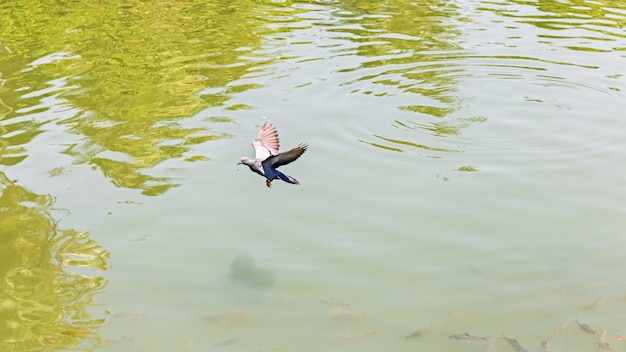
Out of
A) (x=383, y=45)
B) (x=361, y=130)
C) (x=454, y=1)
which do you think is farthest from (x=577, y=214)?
(x=454, y=1)

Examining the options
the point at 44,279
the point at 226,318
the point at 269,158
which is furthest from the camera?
the point at 44,279

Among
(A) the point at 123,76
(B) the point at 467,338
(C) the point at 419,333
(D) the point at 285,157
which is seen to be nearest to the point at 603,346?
(B) the point at 467,338

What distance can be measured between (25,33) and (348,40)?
651cm

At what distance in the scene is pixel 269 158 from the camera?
24.2 feet

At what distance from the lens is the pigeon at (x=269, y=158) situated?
23.1 feet

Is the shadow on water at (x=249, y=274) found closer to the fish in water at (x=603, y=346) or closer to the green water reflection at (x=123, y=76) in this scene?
the green water reflection at (x=123, y=76)

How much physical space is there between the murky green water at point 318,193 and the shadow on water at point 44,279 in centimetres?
2

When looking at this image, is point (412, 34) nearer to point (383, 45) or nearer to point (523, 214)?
point (383, 45)

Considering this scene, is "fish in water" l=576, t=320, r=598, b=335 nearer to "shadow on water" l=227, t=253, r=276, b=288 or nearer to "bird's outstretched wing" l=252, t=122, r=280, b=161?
"shadow on water" l=227, t=253, r=276, b=288

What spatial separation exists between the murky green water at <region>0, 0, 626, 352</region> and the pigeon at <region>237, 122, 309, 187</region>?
2.87 feet

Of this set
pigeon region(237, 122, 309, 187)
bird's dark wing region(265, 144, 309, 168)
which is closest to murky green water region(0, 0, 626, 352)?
pigeon region(237, 122, 309, 187)

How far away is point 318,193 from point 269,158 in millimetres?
1884

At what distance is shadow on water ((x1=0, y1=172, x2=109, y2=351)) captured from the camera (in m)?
6.86

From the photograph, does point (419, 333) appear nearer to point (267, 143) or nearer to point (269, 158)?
point (269, 158)
